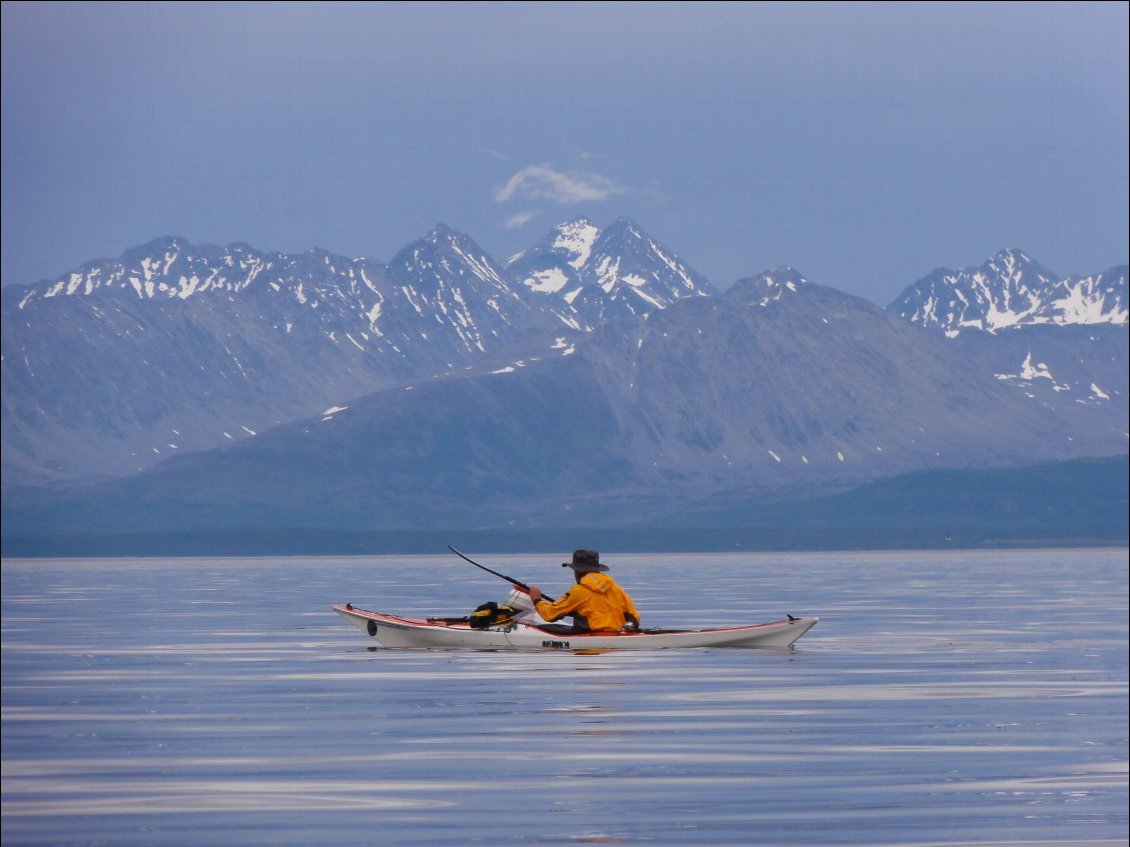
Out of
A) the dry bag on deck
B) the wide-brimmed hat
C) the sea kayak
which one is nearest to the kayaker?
the wide-brimmed hat

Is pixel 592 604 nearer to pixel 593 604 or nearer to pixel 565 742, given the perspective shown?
pixel 593 604

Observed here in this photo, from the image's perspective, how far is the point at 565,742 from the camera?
25.2 m

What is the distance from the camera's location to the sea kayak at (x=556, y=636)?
40.1m

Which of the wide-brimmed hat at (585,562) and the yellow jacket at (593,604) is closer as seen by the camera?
the wide-brimmed hat at (585,562)

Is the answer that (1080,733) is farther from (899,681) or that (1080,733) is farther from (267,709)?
(267,709)

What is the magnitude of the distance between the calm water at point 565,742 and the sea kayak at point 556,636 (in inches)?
15.0

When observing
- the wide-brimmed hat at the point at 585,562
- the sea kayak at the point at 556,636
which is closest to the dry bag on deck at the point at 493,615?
the sea kayak at the point at 556,636

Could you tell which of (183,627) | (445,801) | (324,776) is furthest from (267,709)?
(183,627)

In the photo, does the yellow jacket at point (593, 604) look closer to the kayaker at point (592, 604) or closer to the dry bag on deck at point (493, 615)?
the kayaker at point (592, 604)

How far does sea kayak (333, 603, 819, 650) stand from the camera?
40062mm

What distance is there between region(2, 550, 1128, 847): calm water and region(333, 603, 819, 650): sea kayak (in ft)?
1.25

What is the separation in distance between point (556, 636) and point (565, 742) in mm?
15175

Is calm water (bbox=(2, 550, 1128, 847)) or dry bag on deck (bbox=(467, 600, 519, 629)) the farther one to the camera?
dry bag on deck (bbox=(467, 600, 519, 629))

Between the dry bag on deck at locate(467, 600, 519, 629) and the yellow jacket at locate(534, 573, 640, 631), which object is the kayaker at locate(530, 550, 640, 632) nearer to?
the yellow jacket at locate(534, 573, 640, 631)
